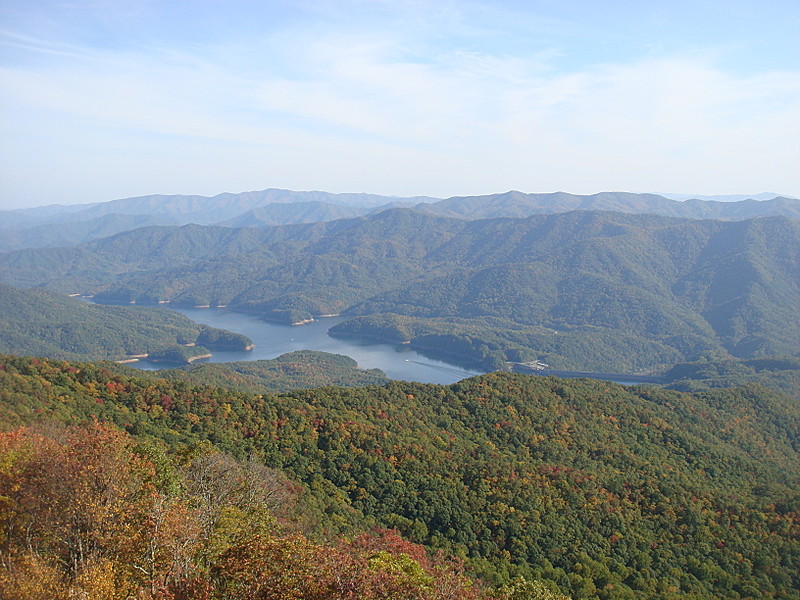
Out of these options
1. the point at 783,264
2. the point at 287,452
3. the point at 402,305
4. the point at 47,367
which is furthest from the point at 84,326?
the point at 783,264

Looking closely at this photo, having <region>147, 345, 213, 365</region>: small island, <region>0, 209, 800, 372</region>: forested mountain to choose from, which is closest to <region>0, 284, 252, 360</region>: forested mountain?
<region>147, 345, 213, 365</region>: small island

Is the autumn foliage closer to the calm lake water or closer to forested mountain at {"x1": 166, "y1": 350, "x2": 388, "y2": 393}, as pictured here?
forested mountain at {"x1": 166, "y1": 350, "x2": 388, "y2": 393}

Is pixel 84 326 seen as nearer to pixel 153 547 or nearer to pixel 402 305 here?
pixel 402 305

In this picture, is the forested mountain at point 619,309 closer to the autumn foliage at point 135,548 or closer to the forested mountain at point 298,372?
the forested mountain at point 298,372

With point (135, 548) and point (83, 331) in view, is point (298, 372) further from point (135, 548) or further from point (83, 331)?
point (135, 548)

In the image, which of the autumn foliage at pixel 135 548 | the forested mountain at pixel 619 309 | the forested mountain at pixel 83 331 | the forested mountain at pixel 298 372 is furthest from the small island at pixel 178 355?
the autumn foliage at pixel 135 548
